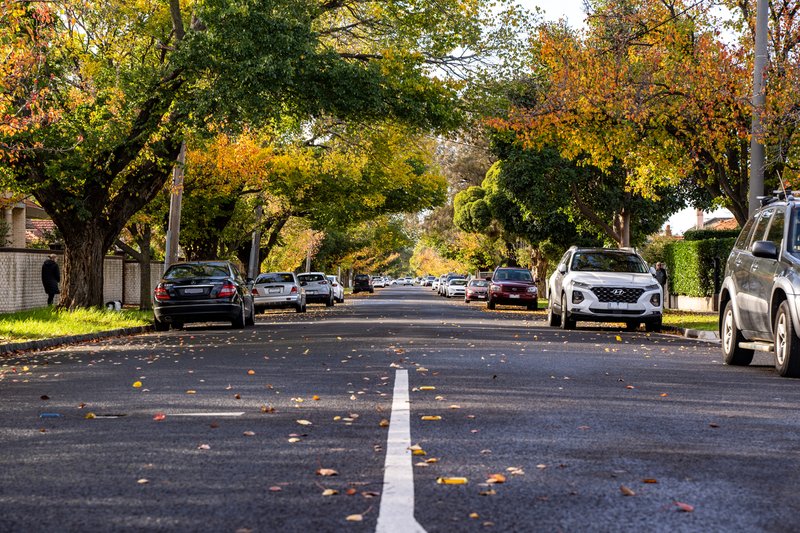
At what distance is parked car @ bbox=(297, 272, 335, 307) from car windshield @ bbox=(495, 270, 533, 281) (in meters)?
8.63

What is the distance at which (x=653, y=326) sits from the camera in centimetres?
2298

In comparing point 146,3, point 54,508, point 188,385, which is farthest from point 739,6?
point 54,508

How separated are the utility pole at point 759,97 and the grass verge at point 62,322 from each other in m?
13.1

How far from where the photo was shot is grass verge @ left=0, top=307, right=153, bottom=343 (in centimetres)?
1836

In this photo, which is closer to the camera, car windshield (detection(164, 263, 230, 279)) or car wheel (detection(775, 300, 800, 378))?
car wheel (detection(775, 300, 800, 378))

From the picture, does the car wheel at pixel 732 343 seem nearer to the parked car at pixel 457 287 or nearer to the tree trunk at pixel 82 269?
the tree trunk at pixel 82 269

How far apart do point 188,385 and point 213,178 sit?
23539 millimetres

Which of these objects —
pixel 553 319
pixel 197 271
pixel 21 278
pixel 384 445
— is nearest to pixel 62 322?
pixel 197 271

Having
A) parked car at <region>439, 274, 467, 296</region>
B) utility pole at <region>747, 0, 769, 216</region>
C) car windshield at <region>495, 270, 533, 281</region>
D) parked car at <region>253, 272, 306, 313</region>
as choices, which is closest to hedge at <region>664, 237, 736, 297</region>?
car windshield at <region>495, 270, 533, 281</region>

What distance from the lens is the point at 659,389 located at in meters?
10.3

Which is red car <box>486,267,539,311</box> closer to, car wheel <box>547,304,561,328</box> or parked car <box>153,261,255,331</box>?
car wheel <box>547,304,561,328</box>

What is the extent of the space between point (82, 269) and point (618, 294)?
42.6 feet

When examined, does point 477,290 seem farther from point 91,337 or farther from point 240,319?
point 91,337

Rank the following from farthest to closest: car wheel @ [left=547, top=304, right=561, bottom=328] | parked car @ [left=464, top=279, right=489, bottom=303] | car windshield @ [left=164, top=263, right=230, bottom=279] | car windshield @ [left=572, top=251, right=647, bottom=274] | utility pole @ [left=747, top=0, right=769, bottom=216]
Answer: parked car @ [left=464, top=279, right=489, bottom=303] → car wheel @ [left=547, top=304, right=561, bottom=328] → car windshield @ [left=164, top=263, right=230, bottom=279] → car windshield @ [left=572, top=251, right=647, bottom=274] → utility pole @ [left=747, top=0, right=769, bottom=216]
